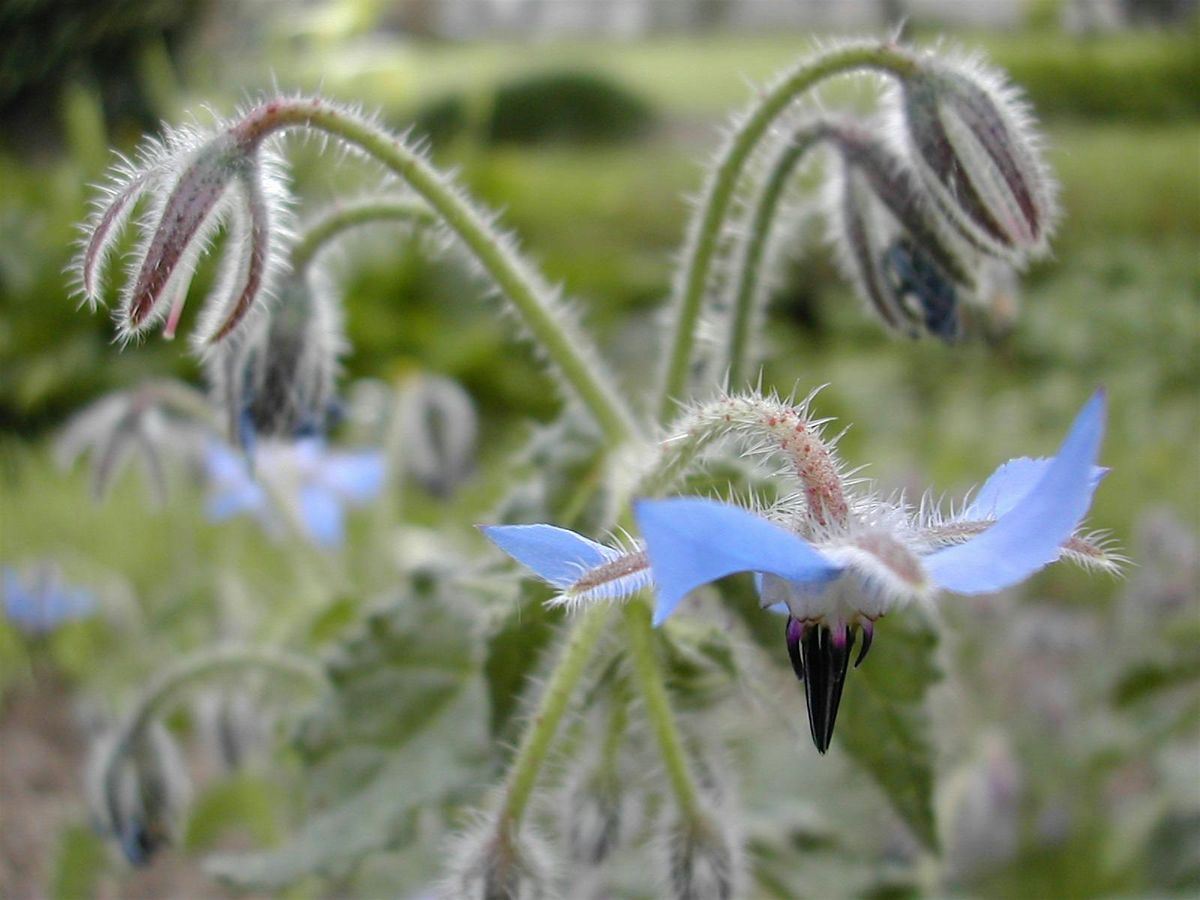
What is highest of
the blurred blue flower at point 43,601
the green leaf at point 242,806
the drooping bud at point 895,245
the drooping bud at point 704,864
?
the drooping bud at point 895,245

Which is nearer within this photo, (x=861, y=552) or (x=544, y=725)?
(x=861, y=552)

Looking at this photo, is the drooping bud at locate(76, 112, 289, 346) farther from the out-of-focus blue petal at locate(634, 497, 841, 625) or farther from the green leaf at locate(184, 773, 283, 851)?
the green leaf at locate(184, 773, 283, 851)

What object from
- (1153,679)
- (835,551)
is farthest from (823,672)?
(1153,679)

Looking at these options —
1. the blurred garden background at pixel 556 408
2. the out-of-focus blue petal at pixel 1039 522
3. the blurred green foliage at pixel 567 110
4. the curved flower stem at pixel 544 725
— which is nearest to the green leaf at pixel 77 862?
the blurred garden background at pixel 556 408

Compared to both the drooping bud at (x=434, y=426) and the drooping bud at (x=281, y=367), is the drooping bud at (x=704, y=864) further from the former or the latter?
the drooping bud at (x=434, y=426)

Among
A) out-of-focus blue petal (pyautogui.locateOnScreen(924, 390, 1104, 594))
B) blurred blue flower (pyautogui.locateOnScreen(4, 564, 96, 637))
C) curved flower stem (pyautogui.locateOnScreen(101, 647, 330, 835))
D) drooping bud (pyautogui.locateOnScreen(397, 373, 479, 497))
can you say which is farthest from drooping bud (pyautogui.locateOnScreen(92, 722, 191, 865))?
blurred blue flower (pyautogui.locateOnScreen(4, 564, 96, 637))

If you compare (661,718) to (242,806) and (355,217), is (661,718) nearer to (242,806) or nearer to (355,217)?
(355,217)

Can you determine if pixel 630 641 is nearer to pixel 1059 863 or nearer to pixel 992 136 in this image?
pixel 992 136
